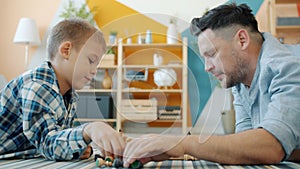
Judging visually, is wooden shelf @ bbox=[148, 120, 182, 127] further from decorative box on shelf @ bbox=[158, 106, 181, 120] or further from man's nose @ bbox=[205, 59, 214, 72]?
man's nose @ bbox=[205, 59, 214, 72]

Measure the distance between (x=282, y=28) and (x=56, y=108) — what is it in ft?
8.32

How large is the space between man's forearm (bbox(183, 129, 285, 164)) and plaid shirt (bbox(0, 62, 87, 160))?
0.80 feet

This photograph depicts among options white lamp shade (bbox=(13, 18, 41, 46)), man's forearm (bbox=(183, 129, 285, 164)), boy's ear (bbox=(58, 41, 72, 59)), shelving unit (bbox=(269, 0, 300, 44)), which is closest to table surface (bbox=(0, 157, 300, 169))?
man's forearm (bbox=(183, 129, 285, 164))

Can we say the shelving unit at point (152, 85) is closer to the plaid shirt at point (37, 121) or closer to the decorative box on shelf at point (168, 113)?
the decorative box on shelf at point (168, 113)

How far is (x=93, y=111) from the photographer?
665 mm

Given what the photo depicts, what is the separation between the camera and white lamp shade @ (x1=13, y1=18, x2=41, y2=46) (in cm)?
308

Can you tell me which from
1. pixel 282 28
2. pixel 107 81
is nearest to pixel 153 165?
pixel 107 81

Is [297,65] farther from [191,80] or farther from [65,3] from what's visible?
[65,3]

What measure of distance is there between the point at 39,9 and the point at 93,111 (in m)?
3.02

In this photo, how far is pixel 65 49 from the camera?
92 cm

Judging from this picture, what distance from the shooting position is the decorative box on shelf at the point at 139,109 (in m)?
0.65

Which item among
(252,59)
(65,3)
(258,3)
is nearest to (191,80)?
(252,59)

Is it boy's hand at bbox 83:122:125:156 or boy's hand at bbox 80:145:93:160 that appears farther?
boy's hand at bbox 80:145:93:160

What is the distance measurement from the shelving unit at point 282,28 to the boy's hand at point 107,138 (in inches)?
99.4
